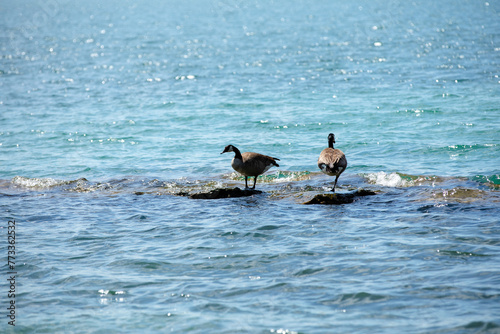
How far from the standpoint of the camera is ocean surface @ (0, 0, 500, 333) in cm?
873

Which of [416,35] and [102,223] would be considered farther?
[416,35]

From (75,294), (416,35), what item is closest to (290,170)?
(75,294)

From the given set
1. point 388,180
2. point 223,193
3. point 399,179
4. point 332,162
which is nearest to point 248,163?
point 223,193

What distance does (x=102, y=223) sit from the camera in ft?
43.1

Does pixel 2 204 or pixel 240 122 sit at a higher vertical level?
pixel 240 122

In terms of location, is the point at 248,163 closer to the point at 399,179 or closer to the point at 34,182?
the point at 399,179

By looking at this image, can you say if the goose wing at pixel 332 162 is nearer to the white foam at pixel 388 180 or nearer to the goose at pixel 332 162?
the goose at pixel 332 162

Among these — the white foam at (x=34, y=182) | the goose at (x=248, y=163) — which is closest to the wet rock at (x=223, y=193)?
the goose at (x=248, y=163)

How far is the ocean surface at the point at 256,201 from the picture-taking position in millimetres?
8734

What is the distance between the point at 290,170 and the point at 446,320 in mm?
10616

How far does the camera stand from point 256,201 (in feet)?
A: 47.2

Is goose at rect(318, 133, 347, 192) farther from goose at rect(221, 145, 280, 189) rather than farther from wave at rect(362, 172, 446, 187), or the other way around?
wave at rect(362, 172, 446, 187)

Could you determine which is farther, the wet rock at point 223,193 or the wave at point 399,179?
the wave at point 399,179

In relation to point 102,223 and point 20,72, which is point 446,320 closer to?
point 102,223
